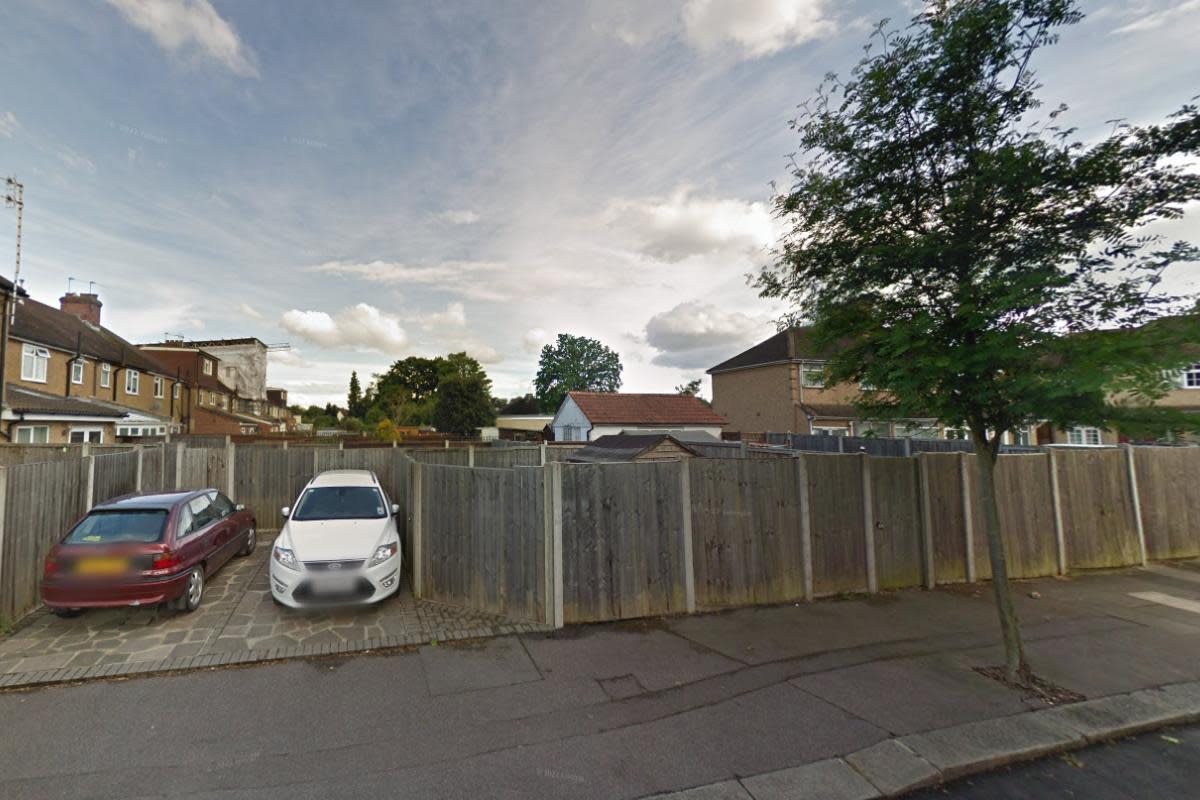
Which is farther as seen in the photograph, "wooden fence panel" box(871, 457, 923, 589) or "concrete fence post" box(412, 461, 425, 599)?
"wooden fence panel" box(871, 457, 923, 589)

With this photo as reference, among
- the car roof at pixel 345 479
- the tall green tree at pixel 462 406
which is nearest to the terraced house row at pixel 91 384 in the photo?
the car roof at pixel 345 479

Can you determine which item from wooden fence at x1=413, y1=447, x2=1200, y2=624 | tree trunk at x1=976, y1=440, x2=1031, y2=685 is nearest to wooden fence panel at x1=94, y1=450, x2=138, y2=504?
wooden fence at x1=413, y1=447, x2=1200, y2=624

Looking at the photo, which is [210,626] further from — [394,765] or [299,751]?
→ [394,765]

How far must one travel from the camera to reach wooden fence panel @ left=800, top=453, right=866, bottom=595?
21.2 feet

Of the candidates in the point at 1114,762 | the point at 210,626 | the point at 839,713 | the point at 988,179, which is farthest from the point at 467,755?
the point at 988,179

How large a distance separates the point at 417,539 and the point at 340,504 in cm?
140

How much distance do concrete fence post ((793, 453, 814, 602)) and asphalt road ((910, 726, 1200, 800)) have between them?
2.92 m

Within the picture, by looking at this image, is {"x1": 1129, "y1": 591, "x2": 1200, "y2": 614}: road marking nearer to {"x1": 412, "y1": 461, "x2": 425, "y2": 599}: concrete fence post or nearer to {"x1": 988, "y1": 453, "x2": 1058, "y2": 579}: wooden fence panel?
{"x1": 988, "y1": 453, "x2": 1058, "y2": 579}: wooden fence panel

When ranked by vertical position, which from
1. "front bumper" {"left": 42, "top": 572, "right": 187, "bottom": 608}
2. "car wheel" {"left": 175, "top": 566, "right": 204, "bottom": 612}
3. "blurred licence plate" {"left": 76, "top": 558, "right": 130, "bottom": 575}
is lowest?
"car wheel" {"left": 175, "top": 566, "right": 204, "bottom": 612}

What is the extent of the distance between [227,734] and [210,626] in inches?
104

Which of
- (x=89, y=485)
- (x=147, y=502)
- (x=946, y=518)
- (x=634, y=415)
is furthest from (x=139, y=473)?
(x=634, y=415)

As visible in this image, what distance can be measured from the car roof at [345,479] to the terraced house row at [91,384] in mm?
14181

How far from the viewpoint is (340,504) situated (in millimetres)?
7090

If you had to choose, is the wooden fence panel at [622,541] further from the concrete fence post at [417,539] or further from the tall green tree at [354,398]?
the tall green tree at [354,398]
